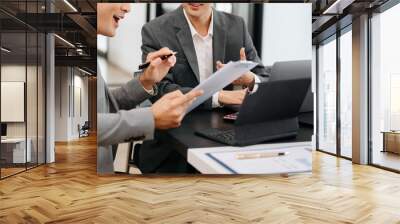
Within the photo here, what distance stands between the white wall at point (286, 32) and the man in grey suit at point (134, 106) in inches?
51.9

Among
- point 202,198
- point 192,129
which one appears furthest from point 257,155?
point 202,198

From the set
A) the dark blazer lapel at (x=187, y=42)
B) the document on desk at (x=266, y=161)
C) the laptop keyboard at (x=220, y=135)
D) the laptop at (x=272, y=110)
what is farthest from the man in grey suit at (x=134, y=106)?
the document on desk at (x=266, y=161)

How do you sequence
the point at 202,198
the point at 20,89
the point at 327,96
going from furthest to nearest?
the point at 327,96 < the point at 20,89 < the point at 202,198

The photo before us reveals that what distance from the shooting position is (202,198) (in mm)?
4836

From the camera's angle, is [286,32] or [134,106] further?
[286,32]

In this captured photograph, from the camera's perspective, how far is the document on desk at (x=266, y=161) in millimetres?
5762

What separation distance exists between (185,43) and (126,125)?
1.46 metres

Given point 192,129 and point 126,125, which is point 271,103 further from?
point 126,125

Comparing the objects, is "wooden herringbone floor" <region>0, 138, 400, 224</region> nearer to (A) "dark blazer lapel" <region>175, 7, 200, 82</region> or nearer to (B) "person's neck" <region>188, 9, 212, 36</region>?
(A) "dark blazer lapel" <region>175, 7, 200, 82</region>

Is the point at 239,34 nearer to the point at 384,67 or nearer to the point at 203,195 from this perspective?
the point at 203,195

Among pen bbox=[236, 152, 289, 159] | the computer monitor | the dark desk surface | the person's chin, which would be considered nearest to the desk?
the dark desk surface

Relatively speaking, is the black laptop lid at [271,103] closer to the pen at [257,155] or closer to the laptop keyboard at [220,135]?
the laptop keyboard at [220,135]

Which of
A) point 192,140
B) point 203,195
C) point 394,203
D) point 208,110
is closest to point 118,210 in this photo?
point 203,195

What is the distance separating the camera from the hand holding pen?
18.9 ft
